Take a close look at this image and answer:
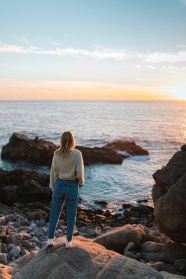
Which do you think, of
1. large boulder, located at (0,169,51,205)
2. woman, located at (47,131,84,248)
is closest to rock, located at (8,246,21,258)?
woman, located at (47,131,84,248)

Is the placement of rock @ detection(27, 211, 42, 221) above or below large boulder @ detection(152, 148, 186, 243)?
below

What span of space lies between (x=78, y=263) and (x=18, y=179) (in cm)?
1537

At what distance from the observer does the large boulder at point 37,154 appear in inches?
1310

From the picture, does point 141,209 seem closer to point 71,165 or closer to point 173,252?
point 173,252

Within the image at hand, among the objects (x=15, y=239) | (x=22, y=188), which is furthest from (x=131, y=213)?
(x=15, y=239)

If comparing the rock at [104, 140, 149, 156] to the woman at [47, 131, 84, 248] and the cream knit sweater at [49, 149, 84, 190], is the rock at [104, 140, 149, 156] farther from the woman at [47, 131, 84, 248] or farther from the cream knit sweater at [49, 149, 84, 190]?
the cream knit sweater at [49, 149, 84, 190]

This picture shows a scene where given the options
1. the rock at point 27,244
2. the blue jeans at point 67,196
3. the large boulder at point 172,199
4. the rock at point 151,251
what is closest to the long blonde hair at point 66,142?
the blue jeans at point 67,196

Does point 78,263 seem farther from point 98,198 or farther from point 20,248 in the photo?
point 98,198

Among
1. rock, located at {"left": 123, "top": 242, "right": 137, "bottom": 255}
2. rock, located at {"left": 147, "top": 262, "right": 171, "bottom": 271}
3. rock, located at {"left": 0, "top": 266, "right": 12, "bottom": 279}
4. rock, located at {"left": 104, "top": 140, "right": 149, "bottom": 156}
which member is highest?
rock, located at {"left": 0, "top": 266, "right": 12, "bottom": 279}

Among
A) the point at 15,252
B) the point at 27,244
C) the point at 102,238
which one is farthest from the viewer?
the point at 27,244

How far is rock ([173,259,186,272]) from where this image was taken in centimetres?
923

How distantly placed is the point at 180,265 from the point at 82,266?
3.54 m

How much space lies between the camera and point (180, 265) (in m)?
9.34

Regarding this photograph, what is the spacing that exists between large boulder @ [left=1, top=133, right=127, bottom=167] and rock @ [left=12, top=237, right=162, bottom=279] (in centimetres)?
2543
